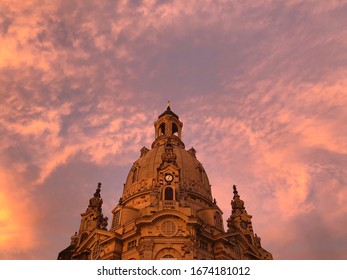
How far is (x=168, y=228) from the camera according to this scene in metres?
43.8

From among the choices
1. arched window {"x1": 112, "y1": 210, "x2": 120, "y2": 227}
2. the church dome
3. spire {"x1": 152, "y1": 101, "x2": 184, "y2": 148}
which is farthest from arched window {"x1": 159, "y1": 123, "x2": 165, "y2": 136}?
arched window {"x1": 112, "y1": 210, "x2": 120, "y2": 227}

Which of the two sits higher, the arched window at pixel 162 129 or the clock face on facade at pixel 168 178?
the arched window at pixel 162 129

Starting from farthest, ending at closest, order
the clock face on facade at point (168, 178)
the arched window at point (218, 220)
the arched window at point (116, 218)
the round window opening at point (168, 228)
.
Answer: the arched window at point (218, 220), the arched window at point (116, 218), the clock face on facade at point (168, 178), the round window opening at point (168, 228)

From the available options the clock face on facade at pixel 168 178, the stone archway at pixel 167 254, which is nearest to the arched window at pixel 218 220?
the clock face on facade at pixel 168 178

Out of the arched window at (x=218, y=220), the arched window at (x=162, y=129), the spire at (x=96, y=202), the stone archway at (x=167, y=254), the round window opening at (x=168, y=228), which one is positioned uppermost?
the arched window at (x=162, y=129)

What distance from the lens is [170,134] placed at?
78.0 m

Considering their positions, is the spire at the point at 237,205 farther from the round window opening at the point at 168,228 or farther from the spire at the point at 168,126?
the round window opening at the point at 168,228

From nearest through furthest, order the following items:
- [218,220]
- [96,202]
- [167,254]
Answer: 1. [167,254]
2. [218,220]
3. [96,202]

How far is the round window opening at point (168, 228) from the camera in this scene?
4328cm

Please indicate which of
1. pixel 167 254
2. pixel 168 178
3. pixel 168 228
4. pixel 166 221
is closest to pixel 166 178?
pixel 168 178

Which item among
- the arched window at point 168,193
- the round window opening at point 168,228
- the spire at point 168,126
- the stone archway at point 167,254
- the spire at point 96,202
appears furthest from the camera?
the spire at point 168,126

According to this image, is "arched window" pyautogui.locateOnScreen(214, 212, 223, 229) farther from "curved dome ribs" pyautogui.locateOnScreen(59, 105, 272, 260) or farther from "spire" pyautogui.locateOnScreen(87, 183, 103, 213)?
"spire" pyautogui.locateOnScreen(87, 183, 103, 213)

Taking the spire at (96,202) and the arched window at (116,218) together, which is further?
the spire at (96,202)

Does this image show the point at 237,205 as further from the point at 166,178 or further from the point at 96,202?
the point at 96,202
